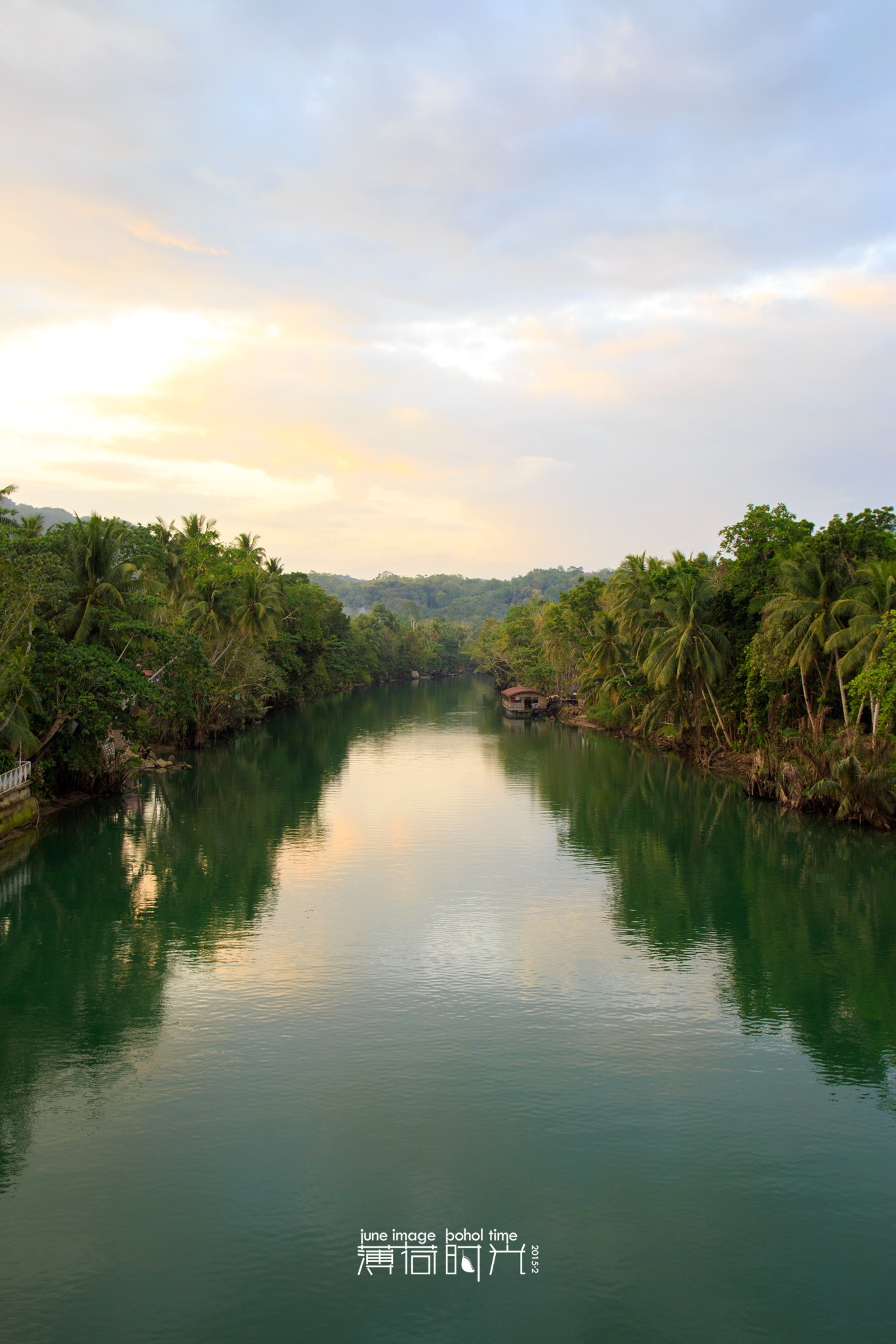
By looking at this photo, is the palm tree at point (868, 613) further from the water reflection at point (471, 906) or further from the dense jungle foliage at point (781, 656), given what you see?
the water reflection at point (471, 906)

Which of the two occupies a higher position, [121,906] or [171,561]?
[171,561]

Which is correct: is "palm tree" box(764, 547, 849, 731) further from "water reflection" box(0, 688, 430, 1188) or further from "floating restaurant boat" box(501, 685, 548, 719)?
"floating restaurant boat" box(501, 685, 548, 719)

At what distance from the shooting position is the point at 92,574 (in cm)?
3158

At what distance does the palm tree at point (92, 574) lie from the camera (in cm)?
3098

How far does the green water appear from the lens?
28.1 feet

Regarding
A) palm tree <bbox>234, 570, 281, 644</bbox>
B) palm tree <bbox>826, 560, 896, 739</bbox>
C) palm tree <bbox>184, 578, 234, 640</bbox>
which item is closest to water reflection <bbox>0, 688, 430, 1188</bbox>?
palm tree <bbox>184, 578, 234, 640</bbox>

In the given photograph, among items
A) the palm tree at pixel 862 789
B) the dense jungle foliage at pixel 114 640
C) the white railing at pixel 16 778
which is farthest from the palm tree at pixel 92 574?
the palm tree at pixel 862 789

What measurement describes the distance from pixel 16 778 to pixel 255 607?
29.2 m

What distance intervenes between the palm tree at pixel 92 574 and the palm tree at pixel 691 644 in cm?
2193

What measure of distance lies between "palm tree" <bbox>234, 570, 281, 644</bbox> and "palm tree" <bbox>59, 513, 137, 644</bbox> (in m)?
22.0

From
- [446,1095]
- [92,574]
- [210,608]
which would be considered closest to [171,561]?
[210,608]

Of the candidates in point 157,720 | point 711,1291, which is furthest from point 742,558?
point 711,1291

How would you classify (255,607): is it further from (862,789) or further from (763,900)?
(763,900)

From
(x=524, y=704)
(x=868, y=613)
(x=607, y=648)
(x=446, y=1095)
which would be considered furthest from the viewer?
(x=524, y=704)
